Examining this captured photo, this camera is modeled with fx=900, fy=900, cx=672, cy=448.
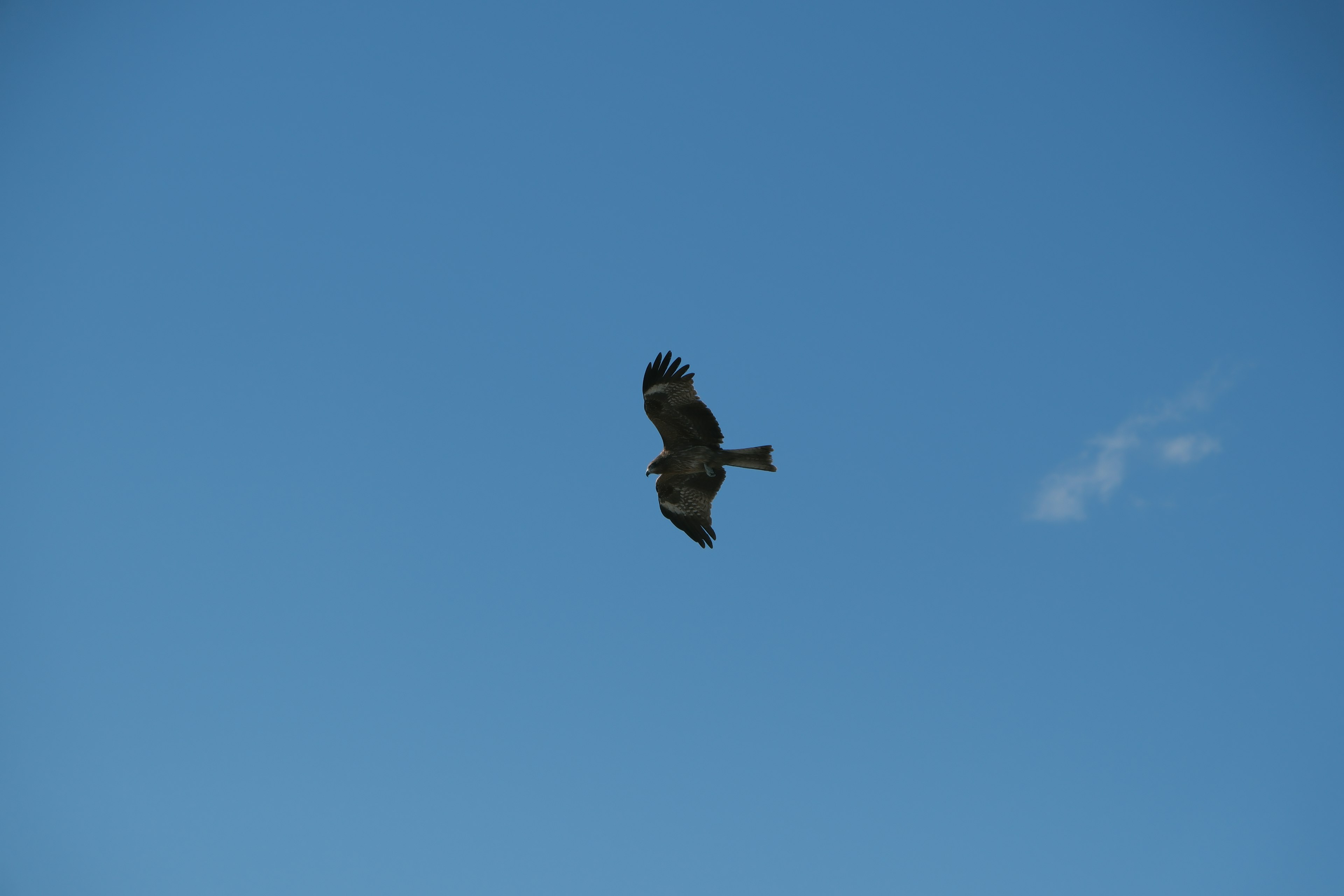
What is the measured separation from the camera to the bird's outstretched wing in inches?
578

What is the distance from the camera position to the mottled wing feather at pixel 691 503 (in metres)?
15.9

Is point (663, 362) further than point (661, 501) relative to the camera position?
No

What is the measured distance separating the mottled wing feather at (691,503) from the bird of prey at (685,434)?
2.6 inches

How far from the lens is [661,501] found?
1619 cm

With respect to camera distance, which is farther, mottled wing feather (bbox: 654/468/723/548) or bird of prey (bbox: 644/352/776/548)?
mottled wing feather (bbox: 654/468/723/548)

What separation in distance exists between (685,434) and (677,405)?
543 mm

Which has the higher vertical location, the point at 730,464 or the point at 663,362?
the point at 663,362

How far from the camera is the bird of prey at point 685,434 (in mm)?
14500

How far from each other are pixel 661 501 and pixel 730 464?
6.98 ft

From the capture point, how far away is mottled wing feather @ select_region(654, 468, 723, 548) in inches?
626

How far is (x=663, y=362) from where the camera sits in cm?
1488

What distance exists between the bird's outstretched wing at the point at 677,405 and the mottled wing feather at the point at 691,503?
1.16m

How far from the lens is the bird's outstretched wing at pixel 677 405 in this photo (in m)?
14.7

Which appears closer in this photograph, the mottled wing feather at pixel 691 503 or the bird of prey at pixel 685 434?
the bird of prey at pixel 685 434
